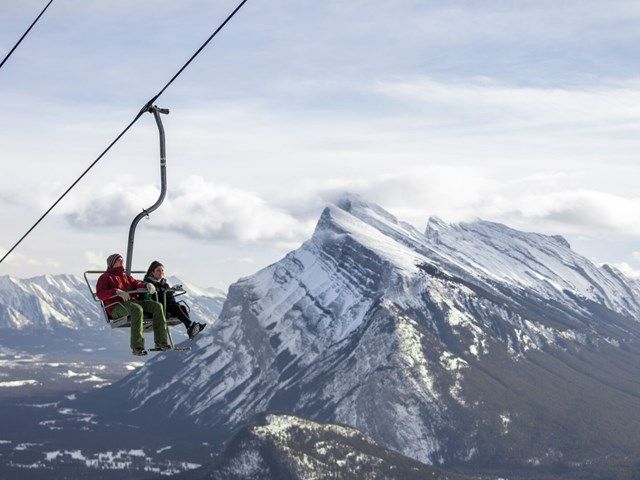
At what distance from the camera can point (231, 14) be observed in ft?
119

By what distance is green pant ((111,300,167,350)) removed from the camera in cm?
4912

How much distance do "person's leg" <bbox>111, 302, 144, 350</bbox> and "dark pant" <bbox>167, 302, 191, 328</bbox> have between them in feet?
11.6

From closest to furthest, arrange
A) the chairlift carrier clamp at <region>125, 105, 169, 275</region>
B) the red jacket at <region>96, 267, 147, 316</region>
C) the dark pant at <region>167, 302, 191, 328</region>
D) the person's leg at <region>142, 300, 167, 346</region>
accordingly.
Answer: the chairlift carrier clamp at <region>125, 105, 169, 275</region> → the red jacket at <region>96, 267, 147, 316</region> → the person's leg at <region>142, 300, 167, 346</region> → the dark pant at <region>167, 302, 191, 328</region>

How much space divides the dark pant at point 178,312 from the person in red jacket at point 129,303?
238 cm

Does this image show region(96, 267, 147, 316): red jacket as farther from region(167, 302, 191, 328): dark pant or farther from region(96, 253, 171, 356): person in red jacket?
region(167, 302, 191, 328): dark pant

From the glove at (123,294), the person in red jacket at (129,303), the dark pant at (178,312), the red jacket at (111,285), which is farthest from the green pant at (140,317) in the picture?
the dark pant at (178,312)

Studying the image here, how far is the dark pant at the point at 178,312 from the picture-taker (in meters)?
53.0

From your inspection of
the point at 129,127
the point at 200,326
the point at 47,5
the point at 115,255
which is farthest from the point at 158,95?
the point at 200,326

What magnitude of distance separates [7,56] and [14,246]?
1148 cm

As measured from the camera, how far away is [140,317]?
49312 millimetres

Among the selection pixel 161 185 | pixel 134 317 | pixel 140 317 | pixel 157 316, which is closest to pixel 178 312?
pixel 157 316

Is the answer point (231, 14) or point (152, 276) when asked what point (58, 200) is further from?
point (231, 14)

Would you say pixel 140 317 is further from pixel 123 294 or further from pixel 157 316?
pixel 123 294

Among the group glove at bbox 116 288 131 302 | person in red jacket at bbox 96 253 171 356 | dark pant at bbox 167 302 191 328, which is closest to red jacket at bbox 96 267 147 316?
person in red jacket at bbox 96 253 171 356
